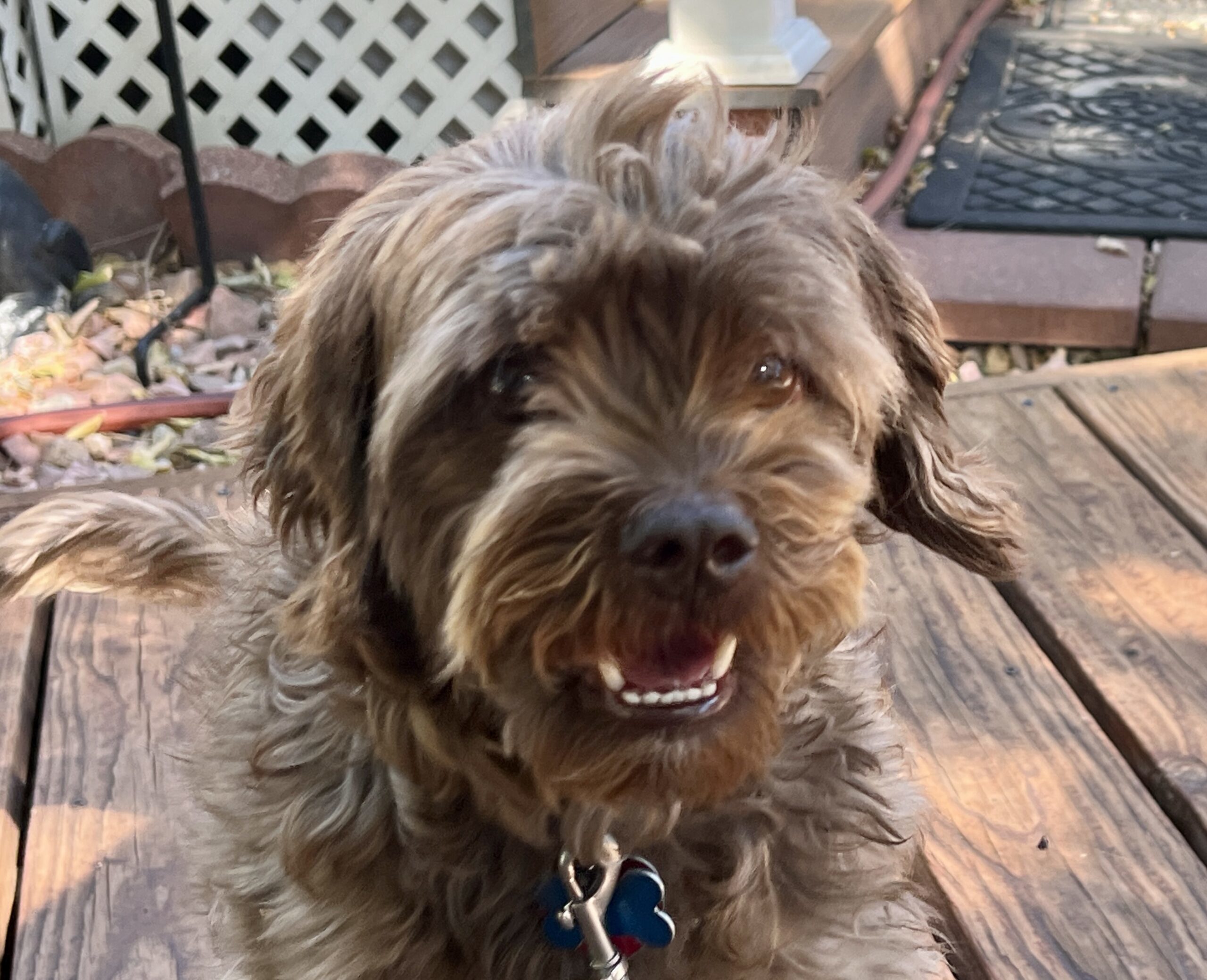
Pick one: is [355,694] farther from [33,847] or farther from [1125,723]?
[1125,723]

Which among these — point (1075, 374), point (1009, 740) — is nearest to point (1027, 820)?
point (1009, 740)

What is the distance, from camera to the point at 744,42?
12.4 feet

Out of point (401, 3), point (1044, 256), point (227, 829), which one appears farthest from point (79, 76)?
point (227, 829)

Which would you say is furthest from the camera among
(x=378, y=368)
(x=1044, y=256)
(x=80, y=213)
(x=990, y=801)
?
(x=80, y=213)

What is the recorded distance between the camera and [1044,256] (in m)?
3.94

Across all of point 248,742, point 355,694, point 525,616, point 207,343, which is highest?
point 525,616

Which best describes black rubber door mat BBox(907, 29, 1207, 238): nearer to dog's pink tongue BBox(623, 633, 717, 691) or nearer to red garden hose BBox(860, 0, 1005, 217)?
Result: red garden hose BBox(860, 0, 1005, 217)

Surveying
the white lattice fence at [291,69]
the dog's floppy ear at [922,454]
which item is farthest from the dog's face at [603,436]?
the white lattice fence at [291,69]

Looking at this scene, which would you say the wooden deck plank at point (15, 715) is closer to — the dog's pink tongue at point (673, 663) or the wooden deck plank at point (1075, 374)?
the dog's pink tongue at point (673, 663)

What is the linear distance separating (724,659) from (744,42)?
2792mm

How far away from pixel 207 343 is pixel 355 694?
9.02ft

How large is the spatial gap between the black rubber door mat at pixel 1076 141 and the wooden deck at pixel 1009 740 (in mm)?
1392

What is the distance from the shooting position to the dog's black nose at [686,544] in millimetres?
1277

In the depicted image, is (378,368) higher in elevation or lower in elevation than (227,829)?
higher
